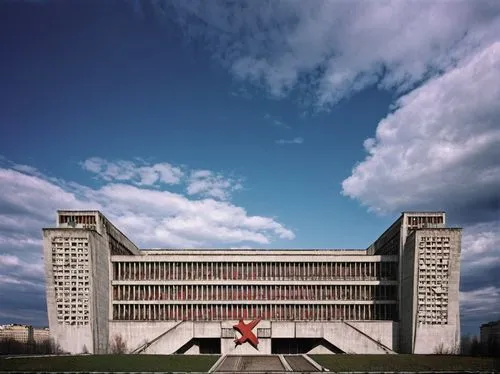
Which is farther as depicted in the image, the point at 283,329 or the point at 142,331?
the point at 142,331

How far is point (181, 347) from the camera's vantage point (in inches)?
3167

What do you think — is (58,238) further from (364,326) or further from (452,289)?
(452,289)

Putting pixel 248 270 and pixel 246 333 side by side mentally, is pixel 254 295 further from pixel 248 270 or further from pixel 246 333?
pixel 246 333

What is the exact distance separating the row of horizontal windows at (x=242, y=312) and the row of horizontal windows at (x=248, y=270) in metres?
4.68

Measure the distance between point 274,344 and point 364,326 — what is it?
50.0 feet

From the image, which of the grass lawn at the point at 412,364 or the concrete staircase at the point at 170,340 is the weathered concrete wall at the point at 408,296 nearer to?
the grass lawn at the point at 412,364

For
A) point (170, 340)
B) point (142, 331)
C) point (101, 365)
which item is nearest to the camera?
point (101, 365)

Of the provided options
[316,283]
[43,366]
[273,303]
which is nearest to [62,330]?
[43,366]

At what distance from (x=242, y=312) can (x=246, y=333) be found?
5.49 meters

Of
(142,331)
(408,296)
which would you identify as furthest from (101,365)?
(408,296)

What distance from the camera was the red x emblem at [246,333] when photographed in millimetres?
79812

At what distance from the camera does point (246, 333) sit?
262 ft

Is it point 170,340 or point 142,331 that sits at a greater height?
point 142,331

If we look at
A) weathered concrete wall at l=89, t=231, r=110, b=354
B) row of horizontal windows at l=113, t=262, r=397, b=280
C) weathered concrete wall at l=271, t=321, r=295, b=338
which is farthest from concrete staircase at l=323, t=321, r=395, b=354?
weathered concrete wall at l=89, t=231, r=110, b=354
